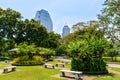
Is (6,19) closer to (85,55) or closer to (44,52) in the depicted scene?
Result: (44,52)

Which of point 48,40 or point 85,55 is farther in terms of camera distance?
point 48,40

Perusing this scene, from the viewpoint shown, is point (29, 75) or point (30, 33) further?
point (30, 33)

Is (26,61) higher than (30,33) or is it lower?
lower

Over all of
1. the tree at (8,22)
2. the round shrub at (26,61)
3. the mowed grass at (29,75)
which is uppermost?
the tree at (8,22)

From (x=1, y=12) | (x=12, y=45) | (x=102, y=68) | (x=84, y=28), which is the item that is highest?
(x=1, y=12)

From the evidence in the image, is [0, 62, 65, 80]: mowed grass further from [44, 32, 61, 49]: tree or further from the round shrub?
[44, 32, 61, 49]: tree

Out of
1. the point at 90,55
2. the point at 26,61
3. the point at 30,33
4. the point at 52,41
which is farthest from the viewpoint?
the point at 52,41

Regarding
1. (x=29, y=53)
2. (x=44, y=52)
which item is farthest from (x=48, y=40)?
(x=29, y=53)

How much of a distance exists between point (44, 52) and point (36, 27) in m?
21.3

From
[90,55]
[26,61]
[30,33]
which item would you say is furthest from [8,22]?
Result: [90,55]

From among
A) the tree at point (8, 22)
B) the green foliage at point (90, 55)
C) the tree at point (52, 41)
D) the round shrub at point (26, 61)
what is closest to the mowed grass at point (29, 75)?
the green foliage at point (90, 55)

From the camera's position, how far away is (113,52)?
56.3 m

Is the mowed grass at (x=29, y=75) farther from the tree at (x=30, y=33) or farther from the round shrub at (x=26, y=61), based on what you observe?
the tree at (x=30, y=33)

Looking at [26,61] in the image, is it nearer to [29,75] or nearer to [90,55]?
[29,75]
